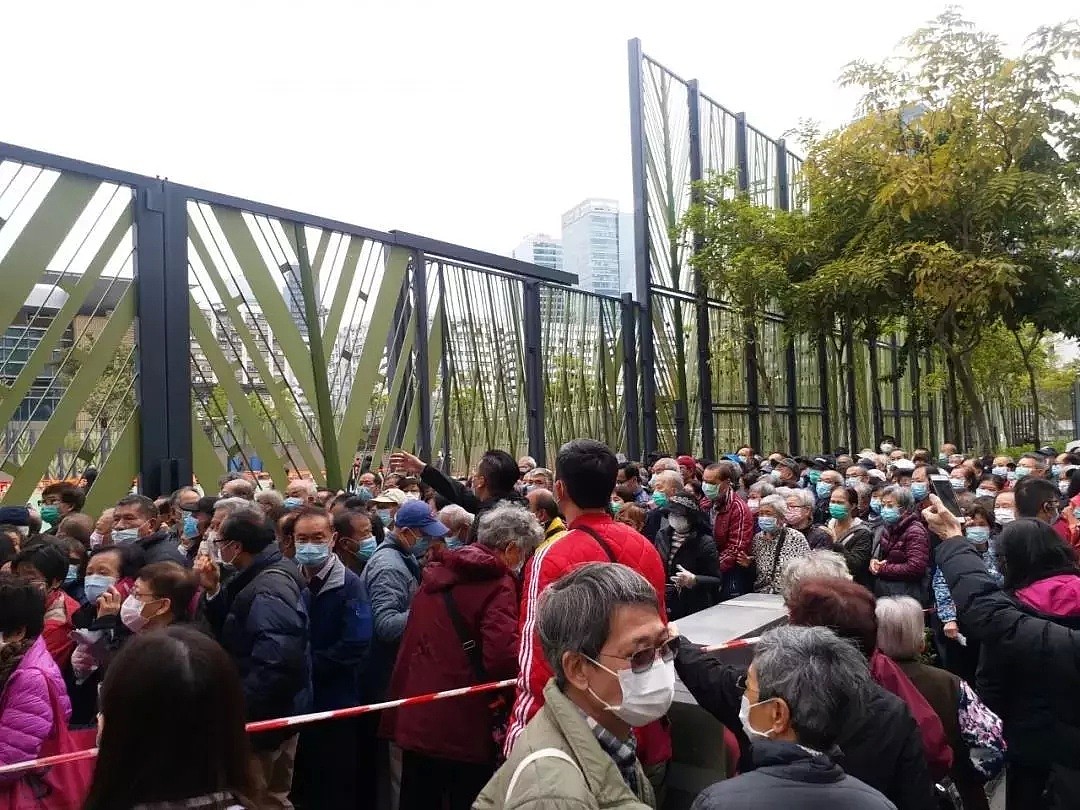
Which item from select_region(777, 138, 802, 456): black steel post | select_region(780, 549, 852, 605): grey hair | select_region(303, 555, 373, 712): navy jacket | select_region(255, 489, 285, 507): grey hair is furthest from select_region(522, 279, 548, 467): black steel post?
select_region(780, 549, 852, 605): grey hair

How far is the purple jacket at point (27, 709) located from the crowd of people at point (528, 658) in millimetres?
10

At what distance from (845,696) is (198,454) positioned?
8.79 metres

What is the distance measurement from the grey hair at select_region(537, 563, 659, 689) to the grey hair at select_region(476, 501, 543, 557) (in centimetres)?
179

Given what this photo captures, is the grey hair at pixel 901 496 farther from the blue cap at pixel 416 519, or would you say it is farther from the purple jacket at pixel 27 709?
the purple jacket at pixel 27 709

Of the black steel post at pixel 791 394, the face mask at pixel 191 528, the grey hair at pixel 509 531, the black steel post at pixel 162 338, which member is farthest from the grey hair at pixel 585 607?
the black steel post at pixel 791 394

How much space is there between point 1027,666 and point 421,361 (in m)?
9.77

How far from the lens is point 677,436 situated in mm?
18109

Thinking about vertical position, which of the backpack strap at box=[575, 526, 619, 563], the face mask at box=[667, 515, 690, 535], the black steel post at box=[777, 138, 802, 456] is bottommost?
the face mask at box=[667, 515, 690, 535]

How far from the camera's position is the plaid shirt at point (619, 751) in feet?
6.45

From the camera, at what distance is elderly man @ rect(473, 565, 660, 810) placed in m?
1.81

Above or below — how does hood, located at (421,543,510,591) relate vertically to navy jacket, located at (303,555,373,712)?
above

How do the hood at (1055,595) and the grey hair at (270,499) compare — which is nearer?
the hood at (1055,595)

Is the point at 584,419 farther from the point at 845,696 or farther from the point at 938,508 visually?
the point at 845,696

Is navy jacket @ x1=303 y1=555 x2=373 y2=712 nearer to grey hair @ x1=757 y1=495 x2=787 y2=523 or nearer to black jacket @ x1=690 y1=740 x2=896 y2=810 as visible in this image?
black jacket @ x1=690 y1=740 x2=896 y2=810
